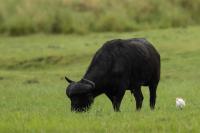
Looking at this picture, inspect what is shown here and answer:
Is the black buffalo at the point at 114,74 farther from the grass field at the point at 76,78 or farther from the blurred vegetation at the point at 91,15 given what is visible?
the blurred vegetation at the point at 91,15

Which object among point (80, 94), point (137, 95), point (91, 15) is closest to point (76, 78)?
point (137, 95)

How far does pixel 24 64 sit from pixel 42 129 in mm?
19919


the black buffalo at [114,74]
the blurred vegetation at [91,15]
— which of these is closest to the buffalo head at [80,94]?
the black buffalo at [114,74]

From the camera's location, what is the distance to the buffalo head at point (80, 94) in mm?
13836

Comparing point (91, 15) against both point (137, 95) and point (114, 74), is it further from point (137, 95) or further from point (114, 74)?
point (114, 74)

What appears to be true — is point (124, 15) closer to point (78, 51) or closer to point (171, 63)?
point (78, 51)

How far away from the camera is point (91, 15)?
4053 cm

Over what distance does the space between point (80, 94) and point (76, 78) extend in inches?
493

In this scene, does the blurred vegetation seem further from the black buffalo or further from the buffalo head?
the buffalo head

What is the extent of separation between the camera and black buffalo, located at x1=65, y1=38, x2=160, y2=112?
14016 millimetres

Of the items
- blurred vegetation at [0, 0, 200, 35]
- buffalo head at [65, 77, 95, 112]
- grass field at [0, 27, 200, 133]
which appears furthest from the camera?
blurred vegetation at [0, 0, 200, 35]

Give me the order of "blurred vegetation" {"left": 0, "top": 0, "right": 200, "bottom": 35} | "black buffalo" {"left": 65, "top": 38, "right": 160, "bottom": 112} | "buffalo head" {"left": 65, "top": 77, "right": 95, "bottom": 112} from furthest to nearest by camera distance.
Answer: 1. "blurred vegetation" {"left": 0, "top": 0, "right": 200, "bottom": 35}
2. "black buffalo" {"left": 65, "top": 38, "right": 160, "bottom": 112}
3. "buffalo head" {"left": 65, "top": 77, "right": 95, "bottom": 112}

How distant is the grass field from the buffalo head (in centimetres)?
21

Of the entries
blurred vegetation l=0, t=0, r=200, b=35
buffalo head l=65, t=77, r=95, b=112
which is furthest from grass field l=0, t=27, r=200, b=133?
blurred vegetation l=0, t=0, r=200, b=35
